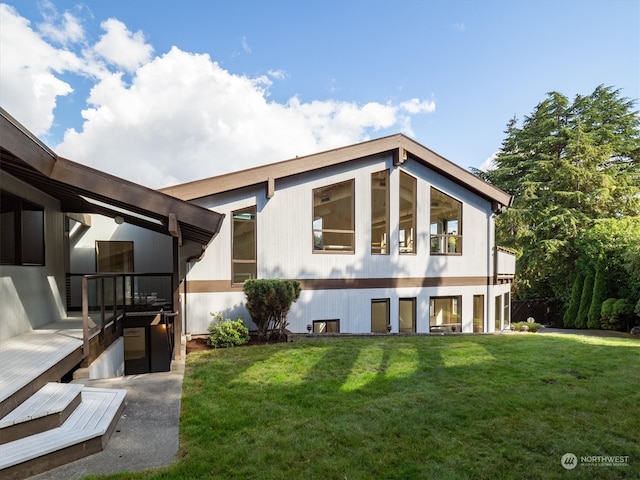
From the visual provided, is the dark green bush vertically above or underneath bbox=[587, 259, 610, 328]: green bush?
above

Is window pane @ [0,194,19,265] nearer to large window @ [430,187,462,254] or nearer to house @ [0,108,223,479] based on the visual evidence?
house @ [0,108,223,479]

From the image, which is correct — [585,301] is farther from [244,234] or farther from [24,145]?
[24,145]

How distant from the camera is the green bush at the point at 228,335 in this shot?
7.93 meters

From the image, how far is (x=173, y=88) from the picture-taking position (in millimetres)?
23484

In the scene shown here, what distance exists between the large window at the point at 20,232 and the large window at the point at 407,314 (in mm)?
9140

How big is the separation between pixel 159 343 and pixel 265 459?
289 inches

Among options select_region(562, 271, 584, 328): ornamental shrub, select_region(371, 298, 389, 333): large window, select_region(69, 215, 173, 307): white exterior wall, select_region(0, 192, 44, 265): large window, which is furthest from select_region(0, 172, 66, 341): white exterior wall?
select_region(562, 271, 584, 328): ornamental shrub

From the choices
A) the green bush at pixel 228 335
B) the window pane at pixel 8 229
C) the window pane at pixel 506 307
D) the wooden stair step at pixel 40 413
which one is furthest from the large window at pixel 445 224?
the window pane at pixel 8 229

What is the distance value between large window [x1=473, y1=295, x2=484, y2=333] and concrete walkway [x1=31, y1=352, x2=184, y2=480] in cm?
993

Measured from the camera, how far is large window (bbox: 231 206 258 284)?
9.39 metres

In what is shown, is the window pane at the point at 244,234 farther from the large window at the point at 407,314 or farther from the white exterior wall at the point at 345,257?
the large window at the point at 407,314

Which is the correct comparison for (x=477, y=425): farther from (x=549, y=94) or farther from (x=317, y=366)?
(x=549, y=94)

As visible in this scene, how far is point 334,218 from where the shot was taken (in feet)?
34.5

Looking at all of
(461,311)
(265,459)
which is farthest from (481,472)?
(461,311)
